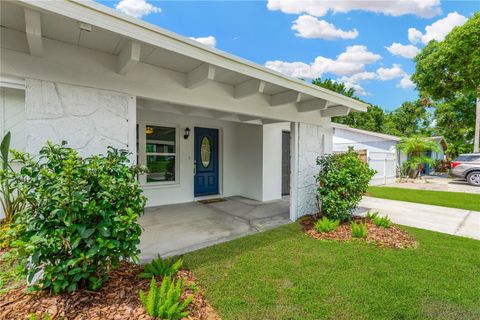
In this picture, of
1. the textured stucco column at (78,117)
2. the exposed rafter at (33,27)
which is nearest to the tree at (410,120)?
the textured stucco column at (78,117)

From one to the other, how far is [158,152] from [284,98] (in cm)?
387

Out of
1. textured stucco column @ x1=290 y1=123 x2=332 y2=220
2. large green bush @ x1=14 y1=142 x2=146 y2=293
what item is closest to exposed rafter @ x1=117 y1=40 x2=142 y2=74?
large green bush @ x1=14 y1=142 x2=146 y2=293

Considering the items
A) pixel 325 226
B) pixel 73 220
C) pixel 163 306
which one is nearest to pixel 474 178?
pixel 325 226

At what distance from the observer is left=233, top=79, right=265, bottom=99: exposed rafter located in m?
3.68

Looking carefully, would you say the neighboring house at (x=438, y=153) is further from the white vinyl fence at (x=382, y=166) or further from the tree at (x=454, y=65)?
the tree at (x=454, y=65)

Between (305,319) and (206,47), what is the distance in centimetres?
308

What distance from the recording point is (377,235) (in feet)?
14.2

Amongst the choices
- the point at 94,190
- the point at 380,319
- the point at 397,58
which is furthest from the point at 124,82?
the point at 397,58

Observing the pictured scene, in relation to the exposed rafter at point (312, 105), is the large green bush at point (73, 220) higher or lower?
lower

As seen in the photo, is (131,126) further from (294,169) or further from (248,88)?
(294,169)

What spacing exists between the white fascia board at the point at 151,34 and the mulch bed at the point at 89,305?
2460 millimetres

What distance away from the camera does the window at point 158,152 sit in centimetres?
627

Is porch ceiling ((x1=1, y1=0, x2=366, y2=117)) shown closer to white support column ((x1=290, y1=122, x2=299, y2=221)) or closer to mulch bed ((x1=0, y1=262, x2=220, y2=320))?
white support column ((x1=290, y1=122, x2=299, y2=221))

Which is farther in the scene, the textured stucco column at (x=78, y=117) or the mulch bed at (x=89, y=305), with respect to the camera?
the textured stucco column at (x=78, y=117)
